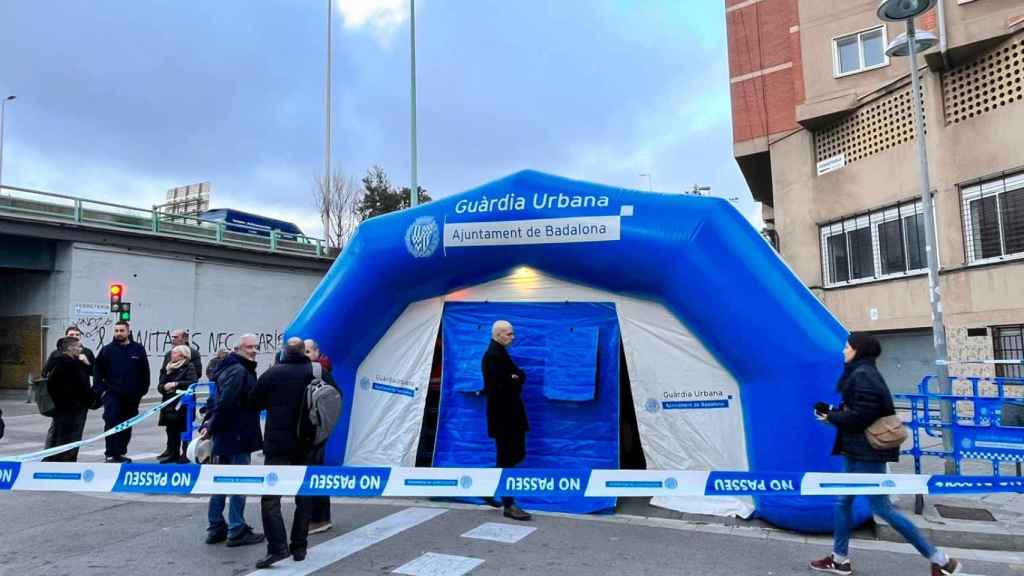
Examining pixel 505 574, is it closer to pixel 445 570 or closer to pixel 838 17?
pixel 445 570

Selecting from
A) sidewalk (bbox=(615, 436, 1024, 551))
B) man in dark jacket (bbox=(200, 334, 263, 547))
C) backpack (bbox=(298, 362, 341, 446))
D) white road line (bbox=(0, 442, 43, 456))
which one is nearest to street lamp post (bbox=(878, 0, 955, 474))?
sidewalk (bbox=(615, 436, 1024, 551))

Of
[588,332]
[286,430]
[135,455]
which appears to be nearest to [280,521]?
[286,430]

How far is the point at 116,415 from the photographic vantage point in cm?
830

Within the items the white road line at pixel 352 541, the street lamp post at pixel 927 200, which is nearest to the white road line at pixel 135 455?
the white road line at pixel 352 541

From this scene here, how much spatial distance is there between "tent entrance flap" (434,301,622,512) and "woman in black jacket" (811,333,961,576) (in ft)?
8.19

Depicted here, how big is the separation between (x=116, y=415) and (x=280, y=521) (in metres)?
4.85

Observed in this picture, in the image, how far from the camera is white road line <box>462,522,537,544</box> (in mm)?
5535

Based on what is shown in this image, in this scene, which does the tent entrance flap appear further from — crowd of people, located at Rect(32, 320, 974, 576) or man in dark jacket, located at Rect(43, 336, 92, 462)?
man in dark jacket, located at Rect(43, 336, 92, 462)

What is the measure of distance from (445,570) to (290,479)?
1.29m

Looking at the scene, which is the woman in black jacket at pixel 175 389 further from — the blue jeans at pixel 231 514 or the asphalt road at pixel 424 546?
the blue jeans at pixel 231 514

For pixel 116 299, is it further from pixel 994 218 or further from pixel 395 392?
pixel 994 218

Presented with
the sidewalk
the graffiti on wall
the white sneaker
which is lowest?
the sidewalk

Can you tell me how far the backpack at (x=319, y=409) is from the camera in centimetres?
482

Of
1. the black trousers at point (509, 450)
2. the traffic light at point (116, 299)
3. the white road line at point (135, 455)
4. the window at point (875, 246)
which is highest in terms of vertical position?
the window at point (875, 246)
